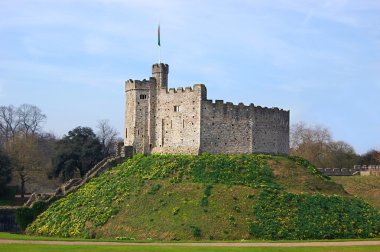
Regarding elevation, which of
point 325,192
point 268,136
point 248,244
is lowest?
point 248,244

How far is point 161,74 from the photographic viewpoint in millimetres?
60062

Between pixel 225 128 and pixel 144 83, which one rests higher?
pixel 144 83

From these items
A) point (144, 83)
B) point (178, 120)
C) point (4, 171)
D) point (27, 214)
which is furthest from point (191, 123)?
point (4, 171)

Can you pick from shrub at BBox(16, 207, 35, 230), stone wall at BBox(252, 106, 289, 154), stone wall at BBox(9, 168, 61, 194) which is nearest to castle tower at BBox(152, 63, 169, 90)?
stone wall at BBox(252, 106, 289, 154)

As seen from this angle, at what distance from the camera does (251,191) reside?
163ft

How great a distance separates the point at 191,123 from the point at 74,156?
24.1 metres

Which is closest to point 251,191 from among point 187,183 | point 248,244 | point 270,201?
point 270,201

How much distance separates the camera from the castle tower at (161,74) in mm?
60000

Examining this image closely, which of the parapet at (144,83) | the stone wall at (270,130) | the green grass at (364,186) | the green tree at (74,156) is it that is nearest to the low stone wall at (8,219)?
the parapet at (144,83)

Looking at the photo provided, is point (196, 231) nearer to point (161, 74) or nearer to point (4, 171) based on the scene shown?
point (161, 74)

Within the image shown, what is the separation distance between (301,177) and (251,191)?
630 cm

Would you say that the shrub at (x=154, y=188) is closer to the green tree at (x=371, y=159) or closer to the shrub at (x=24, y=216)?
the shrub at (x=24, y=216)

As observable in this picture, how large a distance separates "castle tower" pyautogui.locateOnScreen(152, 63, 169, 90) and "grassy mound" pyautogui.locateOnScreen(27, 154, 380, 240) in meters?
7.49

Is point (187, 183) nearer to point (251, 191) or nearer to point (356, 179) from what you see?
point (251, 191)
